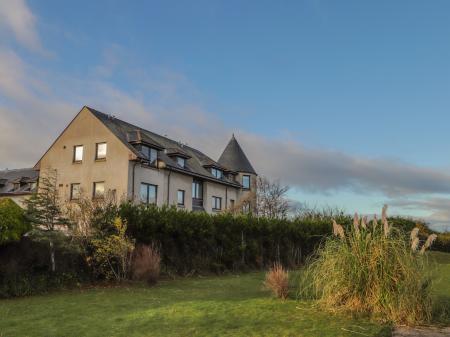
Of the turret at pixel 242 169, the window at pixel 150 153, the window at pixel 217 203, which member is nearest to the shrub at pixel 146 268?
the window at pixel 150 153

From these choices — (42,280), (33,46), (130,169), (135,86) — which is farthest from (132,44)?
(130,169)

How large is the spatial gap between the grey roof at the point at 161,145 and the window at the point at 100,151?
4.52 ft

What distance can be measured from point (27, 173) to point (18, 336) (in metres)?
38.7

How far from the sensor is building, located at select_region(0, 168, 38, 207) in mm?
38875

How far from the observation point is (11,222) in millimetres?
12102

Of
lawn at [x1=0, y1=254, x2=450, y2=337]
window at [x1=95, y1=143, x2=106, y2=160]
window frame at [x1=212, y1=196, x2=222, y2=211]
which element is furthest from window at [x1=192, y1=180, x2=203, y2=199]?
lawn at [x1=0, y1=254, x2=450, y2=337]

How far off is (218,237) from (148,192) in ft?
45.0

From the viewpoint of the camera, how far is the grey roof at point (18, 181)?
3939 cm

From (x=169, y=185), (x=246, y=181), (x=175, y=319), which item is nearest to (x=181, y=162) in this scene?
(x=169, y=185)

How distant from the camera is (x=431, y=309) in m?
6.88

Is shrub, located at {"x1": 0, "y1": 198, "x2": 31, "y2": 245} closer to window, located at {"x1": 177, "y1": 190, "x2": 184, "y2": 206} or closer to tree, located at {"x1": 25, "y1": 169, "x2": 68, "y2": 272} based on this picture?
tree, located at {"x1": 25, "y1": 169, "x2": 68, "y2": 272}

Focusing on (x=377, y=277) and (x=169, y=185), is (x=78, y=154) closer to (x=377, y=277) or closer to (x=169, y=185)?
(x=169, y=185)

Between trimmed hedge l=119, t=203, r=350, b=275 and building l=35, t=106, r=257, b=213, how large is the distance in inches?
415

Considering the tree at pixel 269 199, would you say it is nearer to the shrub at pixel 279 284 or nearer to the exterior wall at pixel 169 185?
the exterior wall at pixel 169 185
